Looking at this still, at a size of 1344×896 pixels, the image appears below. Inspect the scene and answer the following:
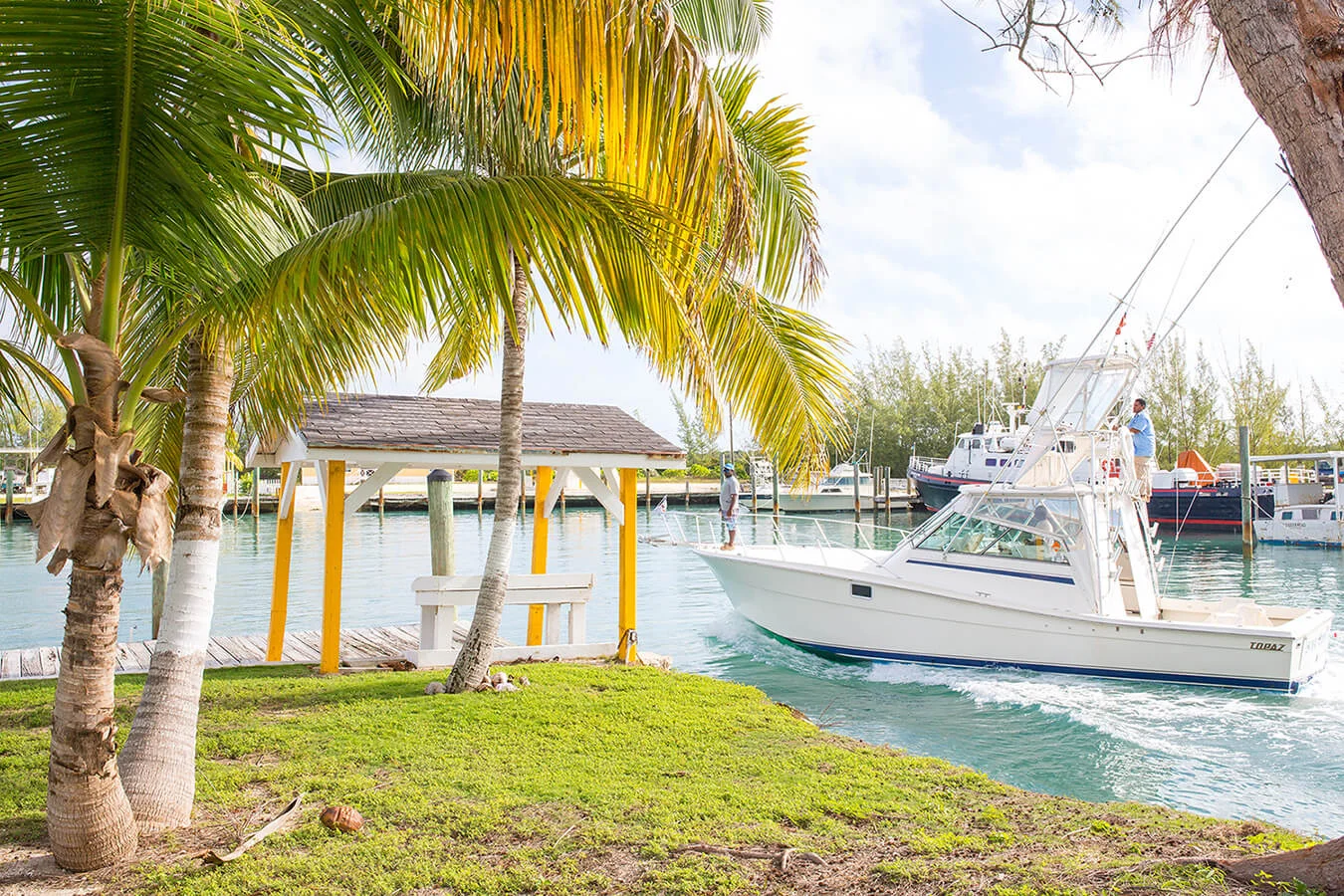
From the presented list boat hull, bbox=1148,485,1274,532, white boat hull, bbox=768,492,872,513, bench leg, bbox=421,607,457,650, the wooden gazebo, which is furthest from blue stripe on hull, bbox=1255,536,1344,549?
bench leg, bbox=421,607,457,650

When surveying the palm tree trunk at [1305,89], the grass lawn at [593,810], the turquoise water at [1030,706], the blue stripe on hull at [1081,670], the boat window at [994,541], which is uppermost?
the palm tree trunk at [1305,89]

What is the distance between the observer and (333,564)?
29.7ft

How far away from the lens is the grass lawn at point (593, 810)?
4.23 metres

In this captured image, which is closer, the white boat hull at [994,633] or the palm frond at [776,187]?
the palm frond at [776,187]

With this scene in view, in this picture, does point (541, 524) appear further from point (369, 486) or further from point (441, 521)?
point (441, 521)

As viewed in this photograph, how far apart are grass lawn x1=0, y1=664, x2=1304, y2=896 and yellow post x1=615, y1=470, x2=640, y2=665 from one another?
2018mm

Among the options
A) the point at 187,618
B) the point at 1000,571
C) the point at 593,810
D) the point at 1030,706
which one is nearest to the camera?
the point at 187,618

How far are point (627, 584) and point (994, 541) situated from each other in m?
5.18

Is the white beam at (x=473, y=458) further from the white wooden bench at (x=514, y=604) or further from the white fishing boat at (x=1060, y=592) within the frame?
the white fishing boat at (x=1060, y=592)

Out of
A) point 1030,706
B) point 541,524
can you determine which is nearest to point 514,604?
point 541,524

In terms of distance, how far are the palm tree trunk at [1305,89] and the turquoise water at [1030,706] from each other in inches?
243

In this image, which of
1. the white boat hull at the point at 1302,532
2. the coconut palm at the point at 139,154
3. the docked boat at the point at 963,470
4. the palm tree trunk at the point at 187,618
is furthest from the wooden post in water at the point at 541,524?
the white boat hull at the point at 1302,532

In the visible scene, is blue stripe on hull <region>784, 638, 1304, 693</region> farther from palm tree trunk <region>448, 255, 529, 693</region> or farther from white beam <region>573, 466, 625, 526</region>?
palm tree trunk <region>448, 255, 529, 693</region>

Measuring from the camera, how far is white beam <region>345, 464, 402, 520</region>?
8.86 metres
